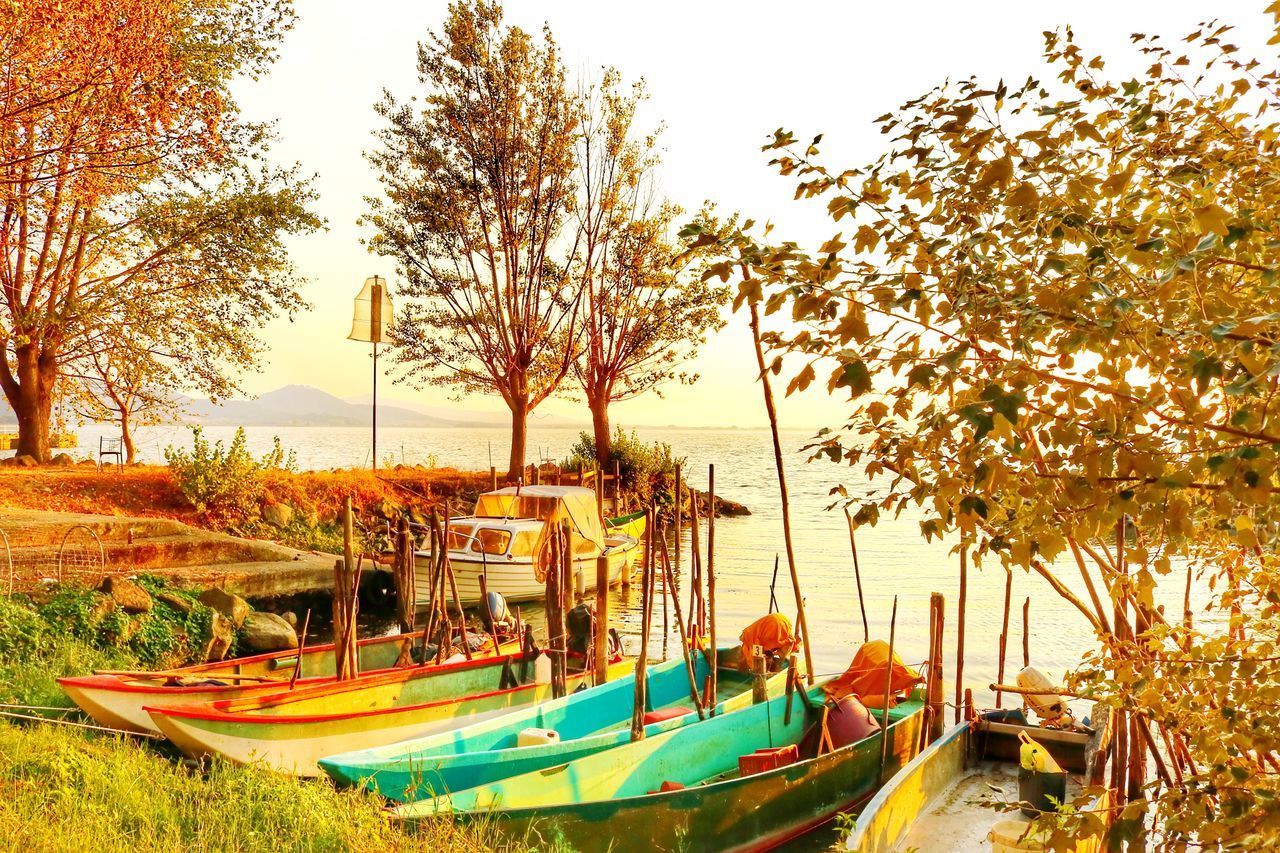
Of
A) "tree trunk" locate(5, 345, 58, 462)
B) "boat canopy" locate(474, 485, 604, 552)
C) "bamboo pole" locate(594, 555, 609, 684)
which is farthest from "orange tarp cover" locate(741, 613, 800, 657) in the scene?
"tree trunk" locate(5, 345, 58, 462)

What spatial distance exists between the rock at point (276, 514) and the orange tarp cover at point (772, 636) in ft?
46.0

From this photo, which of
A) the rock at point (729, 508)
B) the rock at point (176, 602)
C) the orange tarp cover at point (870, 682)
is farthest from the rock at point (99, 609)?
the rock at point (729, 508)

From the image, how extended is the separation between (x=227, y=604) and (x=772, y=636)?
8358 millimetres

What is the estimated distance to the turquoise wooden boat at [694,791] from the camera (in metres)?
6.55

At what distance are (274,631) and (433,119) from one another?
1967 cm

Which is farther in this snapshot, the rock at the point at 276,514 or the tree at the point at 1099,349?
the rock at the point at 276,514

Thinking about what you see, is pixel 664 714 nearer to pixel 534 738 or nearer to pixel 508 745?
pixel 508 745

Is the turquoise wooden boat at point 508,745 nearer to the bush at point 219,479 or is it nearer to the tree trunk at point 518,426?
the bush at point 219,479

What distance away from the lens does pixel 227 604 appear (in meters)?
14.1

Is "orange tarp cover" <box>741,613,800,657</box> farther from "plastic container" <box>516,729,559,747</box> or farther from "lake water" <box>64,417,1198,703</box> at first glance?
"plastic container" <box>516,729,559,747</box>

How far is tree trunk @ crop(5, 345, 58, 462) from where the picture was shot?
22.5 m

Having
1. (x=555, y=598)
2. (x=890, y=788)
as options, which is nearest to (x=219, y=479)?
(x=555, y=598)

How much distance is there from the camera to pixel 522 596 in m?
19.9

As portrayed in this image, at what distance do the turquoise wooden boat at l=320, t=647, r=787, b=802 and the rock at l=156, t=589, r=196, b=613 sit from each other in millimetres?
7366
